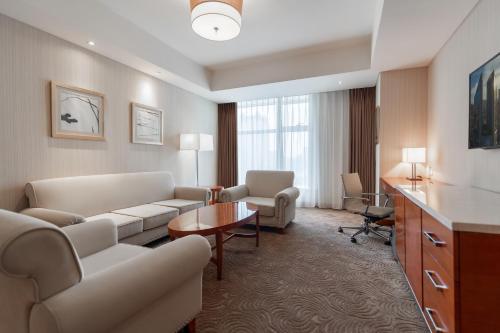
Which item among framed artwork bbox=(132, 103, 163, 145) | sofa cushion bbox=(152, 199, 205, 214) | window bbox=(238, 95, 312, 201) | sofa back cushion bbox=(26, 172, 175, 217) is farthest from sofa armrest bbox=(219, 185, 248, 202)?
window bbox=(238, 95, 312, 201)

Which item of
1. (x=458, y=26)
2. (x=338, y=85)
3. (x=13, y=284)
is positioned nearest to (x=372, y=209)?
(x=458, y=26)

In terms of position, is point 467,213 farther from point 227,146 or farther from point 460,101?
point 227,146

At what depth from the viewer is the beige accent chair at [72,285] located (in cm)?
77

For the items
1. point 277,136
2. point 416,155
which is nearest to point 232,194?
point 277,136

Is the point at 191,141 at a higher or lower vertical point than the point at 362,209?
higher

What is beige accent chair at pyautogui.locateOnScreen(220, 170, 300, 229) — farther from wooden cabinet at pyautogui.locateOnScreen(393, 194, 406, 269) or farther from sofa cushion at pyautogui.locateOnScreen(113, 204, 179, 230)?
wooden cabinet at pyautogui.locateOnScreen(393, 194, 406, 269)

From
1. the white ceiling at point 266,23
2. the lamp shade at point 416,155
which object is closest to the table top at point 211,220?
the lamp shade at point 416,155

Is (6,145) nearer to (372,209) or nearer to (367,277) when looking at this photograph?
(367,277)

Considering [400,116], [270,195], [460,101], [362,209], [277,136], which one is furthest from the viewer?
[277,136]

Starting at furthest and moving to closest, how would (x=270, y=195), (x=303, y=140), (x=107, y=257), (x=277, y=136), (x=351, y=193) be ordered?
(x=277, y=136) → (x=303, y=140) → (x=270, y=195) → (x=351, y=193) → (x=107, y=257)

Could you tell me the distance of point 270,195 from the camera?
4.04m

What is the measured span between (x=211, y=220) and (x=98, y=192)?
1.60m

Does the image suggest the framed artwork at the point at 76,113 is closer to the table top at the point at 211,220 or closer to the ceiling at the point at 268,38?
the ceiling at the point at 268,38

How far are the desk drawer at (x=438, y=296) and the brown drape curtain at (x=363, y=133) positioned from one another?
11.4 ft
